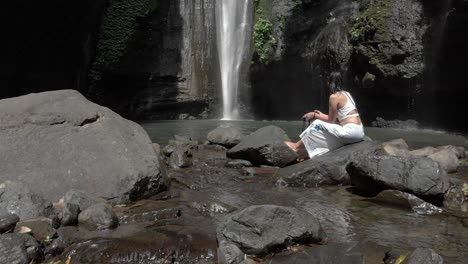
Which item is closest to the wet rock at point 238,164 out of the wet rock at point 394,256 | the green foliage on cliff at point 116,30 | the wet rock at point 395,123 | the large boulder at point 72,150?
the large boulder at point 72,150

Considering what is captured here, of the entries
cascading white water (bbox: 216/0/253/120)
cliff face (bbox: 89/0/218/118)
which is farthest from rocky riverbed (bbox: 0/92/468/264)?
cliff face (bbox: 89/0/218/118)

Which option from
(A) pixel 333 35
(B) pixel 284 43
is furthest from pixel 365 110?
(B) pixel 284 43

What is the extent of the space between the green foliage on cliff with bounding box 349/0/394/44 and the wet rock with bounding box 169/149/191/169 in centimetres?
1080

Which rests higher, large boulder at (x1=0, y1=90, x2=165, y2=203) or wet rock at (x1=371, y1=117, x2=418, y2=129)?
large boulder at (x1=0, y1=90, x2=165, y2=203)

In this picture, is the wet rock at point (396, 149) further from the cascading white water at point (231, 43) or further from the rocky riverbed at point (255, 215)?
the cascading white water at point (231, 43)

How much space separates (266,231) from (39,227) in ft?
6.92

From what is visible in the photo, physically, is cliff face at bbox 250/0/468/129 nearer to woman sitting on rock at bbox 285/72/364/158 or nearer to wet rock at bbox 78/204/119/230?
woman sitting on rock at bbox 285/72/364/158

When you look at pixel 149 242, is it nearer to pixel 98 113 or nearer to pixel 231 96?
pixel 98 113

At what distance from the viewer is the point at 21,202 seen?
16.3ft

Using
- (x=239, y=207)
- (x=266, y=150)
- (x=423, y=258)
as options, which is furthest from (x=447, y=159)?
(x=423, y=258)

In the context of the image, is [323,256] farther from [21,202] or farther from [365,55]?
[365,55]

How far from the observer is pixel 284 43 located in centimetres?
2111

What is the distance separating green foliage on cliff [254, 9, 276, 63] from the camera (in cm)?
2130

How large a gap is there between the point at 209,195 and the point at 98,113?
1.98 meters
